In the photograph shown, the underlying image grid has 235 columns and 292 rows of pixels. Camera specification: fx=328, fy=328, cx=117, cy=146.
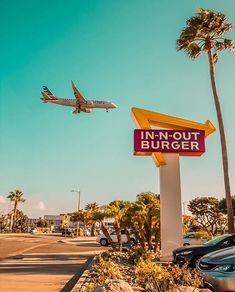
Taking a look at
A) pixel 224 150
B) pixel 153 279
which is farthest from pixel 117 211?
pixel 153 279

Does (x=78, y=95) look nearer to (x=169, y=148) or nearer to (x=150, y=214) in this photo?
(x=150, y=214)

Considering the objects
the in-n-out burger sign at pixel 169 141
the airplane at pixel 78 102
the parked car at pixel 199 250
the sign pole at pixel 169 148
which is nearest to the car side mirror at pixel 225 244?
the parked car at pixel 199 250

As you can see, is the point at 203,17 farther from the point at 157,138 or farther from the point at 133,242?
the point at 133,242

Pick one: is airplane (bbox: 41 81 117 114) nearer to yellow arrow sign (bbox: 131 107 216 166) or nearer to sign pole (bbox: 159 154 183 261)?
yellow arrow sign (bbox: 131 107 216 166)

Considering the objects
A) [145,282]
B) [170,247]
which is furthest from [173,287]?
[170,247]

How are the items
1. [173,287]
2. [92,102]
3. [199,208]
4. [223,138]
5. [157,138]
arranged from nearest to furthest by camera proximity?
[173,287]
[157,138]
[223,138]
[92,102]
[199,208]

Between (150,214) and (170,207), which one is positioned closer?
(170,207)

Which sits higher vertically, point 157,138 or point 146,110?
point 146,110
